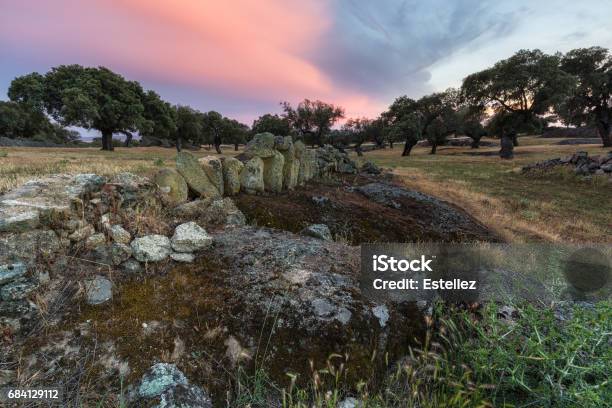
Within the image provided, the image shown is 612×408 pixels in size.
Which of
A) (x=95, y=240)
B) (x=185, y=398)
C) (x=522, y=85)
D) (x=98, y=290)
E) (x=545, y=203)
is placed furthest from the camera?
(x=522, y=85)

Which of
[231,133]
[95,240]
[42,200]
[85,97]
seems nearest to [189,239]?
[95,240]

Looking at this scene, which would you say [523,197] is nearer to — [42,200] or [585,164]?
[585,164]

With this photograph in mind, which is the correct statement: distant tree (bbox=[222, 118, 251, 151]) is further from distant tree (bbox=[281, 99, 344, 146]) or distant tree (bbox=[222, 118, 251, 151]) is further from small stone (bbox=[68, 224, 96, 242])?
small stone (bbox=[68, 224, 96, 242])

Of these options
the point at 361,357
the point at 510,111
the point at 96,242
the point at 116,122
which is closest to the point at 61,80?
the point at 116,122

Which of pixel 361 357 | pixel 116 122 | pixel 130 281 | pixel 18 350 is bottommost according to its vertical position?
pixel 361 357

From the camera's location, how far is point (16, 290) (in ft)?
8.13

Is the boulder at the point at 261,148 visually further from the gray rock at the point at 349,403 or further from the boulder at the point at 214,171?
the gray rock at the point at 349,403

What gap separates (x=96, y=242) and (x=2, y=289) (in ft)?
2.86

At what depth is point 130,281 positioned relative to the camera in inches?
116

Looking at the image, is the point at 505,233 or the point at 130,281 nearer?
the point at 130,281

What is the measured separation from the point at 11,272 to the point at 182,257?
145 cm

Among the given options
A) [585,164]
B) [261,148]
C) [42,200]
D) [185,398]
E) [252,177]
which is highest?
[585,164]

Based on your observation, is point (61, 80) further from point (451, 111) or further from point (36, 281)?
point (451, 111)

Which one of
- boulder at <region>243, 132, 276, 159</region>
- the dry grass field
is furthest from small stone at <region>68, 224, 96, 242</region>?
boulder at <region>243, 132, 276, 159</region>
